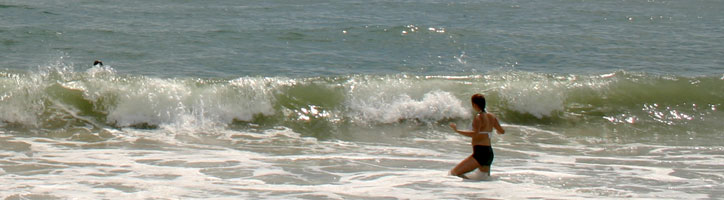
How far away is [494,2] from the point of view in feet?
86.3

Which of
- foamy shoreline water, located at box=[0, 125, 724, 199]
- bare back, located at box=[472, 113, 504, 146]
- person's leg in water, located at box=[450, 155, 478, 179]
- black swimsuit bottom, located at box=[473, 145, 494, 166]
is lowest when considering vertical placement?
foamy shoreline water, located at box=[0, 125, 724, 199]

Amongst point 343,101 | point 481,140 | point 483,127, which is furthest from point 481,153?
point 343,101

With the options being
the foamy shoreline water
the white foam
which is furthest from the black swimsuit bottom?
the white foam

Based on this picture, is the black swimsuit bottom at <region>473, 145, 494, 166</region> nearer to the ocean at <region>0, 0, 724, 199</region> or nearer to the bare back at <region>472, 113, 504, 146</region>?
the bare back at <region>472, 113, 504, 146</region>

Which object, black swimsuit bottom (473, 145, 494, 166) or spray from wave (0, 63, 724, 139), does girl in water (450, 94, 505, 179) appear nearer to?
black swimsuit bottom (473, 145, 494, 166)

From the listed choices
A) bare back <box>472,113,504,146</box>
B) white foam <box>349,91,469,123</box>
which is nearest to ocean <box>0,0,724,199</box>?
white foam <box>349,91,469,123</box>

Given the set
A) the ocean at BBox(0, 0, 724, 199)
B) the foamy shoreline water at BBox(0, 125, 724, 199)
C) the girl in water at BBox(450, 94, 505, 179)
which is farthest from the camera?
the ocean at BBox(0, 0, 724, 199)

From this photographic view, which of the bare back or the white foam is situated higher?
the bare back

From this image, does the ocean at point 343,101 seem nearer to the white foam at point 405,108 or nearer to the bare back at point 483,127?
the white foam at point 405,108

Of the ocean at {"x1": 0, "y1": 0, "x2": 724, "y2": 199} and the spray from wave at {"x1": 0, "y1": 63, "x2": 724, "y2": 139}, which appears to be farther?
the spray from wave at {"x1": 0, "y1": 63, "x2": 724, "y2": 139}

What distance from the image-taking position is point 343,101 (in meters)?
13.5

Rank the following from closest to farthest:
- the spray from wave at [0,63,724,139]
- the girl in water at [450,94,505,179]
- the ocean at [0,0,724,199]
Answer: the girl in water at [450,94,505,179], the ocean at [0,0,724,199], the spray from wave at [0,63,724,139]

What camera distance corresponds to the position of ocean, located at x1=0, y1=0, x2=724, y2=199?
882cm

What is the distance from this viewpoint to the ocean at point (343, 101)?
8820 mm
